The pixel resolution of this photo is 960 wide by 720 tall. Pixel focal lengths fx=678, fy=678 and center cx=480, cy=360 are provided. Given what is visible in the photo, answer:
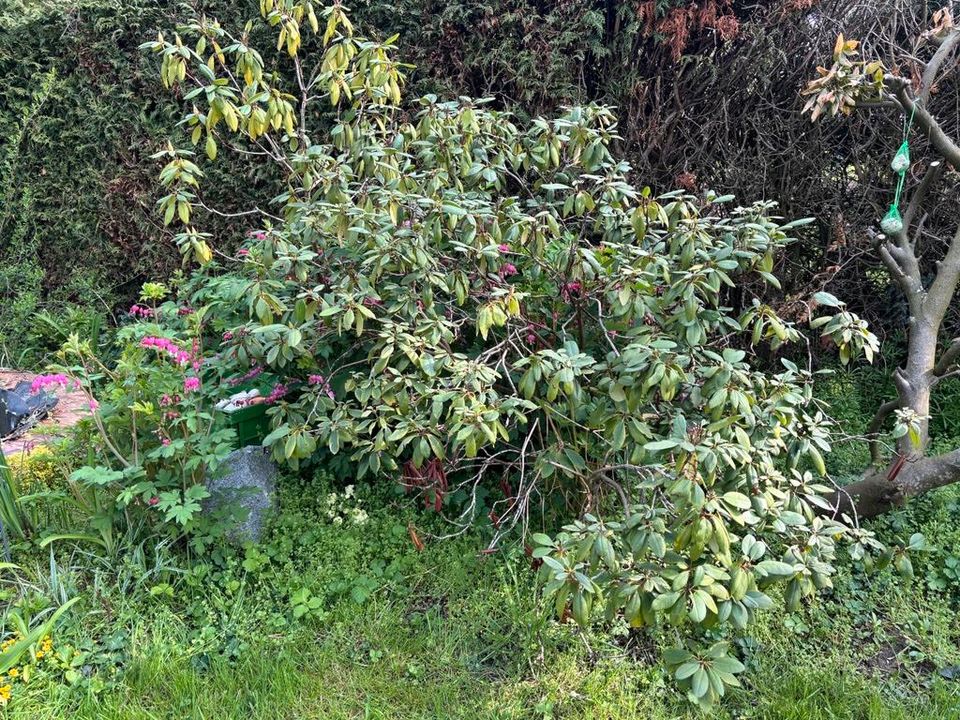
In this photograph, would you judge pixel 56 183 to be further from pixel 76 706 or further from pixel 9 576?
pixel 76 706

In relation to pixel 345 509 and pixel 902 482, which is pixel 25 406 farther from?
pixel 902 482

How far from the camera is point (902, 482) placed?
2705mm

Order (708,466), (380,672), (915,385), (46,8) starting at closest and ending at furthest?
(708,466) → (380,672) → (915,385) → (46,8)

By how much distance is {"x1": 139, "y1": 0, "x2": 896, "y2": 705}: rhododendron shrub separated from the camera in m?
1.79

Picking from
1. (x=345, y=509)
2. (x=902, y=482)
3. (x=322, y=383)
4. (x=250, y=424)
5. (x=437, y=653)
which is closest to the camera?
(x=437, y=653)

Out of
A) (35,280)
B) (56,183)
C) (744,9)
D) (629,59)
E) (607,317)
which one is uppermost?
(744,9)

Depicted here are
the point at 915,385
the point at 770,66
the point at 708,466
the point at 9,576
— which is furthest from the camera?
the point at 770,66

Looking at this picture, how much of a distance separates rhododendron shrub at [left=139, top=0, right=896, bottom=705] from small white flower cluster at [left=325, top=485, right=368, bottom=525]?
275mm

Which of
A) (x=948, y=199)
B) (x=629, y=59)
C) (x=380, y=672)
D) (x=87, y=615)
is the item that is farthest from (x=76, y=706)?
(x=948, y=199)

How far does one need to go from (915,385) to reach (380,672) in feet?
7.92

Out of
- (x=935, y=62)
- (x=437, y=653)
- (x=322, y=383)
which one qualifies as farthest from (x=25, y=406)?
(x=935, y=62)

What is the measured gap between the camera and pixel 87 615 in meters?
2.38

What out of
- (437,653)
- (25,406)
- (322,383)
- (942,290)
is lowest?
(25,406)

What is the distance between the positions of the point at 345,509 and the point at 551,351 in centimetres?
128
